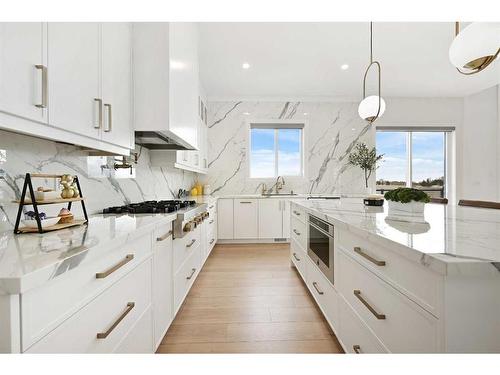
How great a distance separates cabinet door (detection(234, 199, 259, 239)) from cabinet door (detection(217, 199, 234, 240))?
72 millimetres

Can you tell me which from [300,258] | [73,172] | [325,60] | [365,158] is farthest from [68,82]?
[365,158]

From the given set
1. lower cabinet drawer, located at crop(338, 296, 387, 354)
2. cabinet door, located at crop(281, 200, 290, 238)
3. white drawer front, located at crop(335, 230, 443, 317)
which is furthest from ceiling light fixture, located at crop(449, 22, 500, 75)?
cabinet door, located at crop(281, 200, 290, 238)

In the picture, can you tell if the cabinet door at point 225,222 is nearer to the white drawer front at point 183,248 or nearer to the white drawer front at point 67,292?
the white drawer front at point 183,248

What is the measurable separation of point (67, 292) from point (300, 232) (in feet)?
7.65

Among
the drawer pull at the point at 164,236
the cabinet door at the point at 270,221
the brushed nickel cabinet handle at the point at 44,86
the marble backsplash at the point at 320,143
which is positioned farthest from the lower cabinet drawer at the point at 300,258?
the marble backsplash at the point at 320,143

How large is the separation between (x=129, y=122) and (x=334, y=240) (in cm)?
161

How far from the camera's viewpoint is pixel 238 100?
5.48m

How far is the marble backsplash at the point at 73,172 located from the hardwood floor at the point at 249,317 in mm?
1067

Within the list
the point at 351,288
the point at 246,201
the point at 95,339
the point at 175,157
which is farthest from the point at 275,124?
the point at 95,339

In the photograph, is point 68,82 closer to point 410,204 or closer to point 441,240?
point 441,240

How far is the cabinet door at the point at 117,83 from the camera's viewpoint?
1.55 meters

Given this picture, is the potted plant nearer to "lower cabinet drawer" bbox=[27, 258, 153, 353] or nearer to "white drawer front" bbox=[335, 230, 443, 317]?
"white drawer front" bbox=[335, 230, 443, 317]

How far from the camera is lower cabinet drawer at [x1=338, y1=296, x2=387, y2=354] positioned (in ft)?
3.87

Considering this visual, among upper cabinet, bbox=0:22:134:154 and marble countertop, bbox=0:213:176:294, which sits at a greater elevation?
upper cabinet, bbox=0:22:134:154
